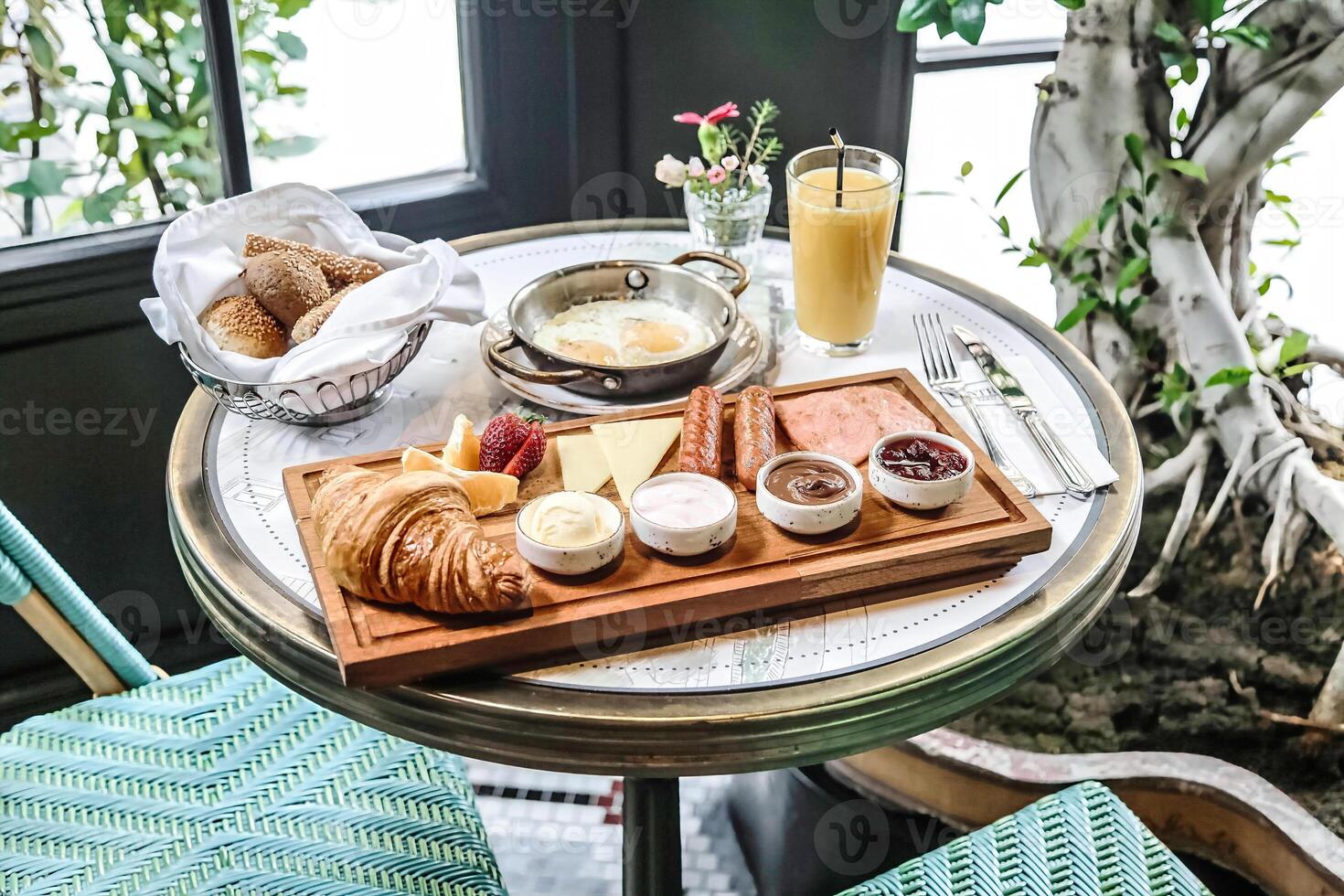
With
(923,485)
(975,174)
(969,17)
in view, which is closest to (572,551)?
(923,485)

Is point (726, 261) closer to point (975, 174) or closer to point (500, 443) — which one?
point (500, 443)

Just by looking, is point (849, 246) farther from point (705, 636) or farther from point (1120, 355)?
point (1120, 355)

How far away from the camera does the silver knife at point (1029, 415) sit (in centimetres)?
139

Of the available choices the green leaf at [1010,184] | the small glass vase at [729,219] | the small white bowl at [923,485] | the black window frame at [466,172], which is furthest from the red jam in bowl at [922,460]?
the black window frame at [466,172]

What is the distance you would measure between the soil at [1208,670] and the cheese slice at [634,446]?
3.63 ft

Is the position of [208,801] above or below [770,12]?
below

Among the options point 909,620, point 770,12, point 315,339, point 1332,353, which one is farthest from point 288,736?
point 1332,353

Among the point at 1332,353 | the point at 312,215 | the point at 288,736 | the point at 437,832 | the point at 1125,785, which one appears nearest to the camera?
the point at 437,832

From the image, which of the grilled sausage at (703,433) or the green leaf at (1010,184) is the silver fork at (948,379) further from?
the green leaf at (1010,184)

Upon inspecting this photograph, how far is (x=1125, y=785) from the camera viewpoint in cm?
210

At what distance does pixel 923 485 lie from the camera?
1239 mm

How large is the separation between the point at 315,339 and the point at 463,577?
0.49m

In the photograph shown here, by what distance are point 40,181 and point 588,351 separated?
1146 millimetres

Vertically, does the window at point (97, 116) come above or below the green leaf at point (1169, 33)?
below
